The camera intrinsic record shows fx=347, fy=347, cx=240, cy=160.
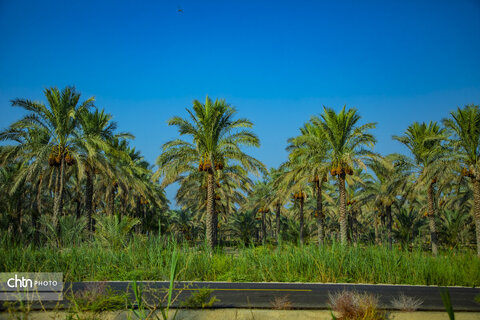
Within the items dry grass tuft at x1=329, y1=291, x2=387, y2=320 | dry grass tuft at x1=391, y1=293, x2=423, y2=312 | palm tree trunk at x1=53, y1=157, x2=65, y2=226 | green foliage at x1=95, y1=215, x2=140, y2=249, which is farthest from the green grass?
palm tree trunk at x1=53, y1=157, x2=65, y2=226

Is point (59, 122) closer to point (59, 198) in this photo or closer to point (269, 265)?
point (59, 198)

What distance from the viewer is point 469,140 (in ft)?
71.2

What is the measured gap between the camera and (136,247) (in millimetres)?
12445

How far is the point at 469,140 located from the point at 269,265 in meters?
17.1

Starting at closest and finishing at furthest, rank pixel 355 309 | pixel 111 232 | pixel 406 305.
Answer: pixel 355 309, pixel 406 305, pixel 111 232

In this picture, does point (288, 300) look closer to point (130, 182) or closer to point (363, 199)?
point (130, 182)

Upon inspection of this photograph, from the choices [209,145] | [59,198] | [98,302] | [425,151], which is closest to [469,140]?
[425,151]

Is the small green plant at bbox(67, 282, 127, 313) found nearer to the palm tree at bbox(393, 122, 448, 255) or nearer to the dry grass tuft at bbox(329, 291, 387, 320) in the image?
the dry grass tuft at bbox(329, 291, 387, 320)

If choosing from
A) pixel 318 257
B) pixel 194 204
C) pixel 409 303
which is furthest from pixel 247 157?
pixel 194 204

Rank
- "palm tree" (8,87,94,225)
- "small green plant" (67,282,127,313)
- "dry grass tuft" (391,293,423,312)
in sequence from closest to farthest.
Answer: "small green plant" (67,282,127,313) → "dry grass tuft" (391,293,423,312) → "palm tree" (8,87,94,225)

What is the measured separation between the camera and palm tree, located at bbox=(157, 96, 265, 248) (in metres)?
21.4

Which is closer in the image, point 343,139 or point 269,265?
point 269,265

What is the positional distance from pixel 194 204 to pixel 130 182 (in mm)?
21673

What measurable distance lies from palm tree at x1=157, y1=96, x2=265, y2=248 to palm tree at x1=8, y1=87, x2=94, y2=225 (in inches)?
210
